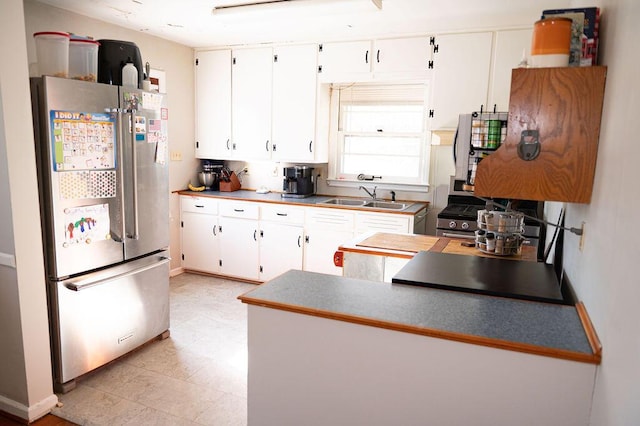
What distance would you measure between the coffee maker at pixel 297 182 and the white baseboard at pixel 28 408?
2.77m

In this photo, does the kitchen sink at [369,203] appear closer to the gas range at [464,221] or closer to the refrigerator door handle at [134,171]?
the gas range at [464,221]

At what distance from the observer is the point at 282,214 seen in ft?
14.5

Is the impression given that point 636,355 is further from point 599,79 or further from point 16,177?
point 16,177

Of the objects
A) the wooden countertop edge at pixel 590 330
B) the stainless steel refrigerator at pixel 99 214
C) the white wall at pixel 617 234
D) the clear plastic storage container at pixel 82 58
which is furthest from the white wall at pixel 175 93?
the wooden countertop edge at pixel 590 330

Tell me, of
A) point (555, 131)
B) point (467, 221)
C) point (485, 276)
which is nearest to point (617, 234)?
point (555, 131)

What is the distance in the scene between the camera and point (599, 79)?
56.8 inches

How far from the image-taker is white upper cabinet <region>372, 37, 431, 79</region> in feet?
12.9

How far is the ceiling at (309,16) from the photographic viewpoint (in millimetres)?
3201

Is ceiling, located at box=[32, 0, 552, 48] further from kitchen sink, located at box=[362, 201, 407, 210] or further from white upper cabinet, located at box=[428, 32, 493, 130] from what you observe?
kitchen sink, located at box=[362, 201, 407, 210]

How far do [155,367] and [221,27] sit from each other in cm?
287

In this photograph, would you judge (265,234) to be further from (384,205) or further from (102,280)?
(102,280)

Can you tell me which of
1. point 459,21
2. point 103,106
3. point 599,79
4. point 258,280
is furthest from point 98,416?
point 459,21

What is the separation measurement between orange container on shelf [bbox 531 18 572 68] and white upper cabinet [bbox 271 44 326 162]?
9.92 feet

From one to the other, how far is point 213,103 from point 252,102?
504 millimetres
